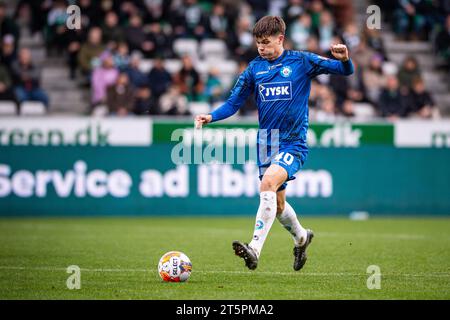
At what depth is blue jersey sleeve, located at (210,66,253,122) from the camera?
10.2 metres

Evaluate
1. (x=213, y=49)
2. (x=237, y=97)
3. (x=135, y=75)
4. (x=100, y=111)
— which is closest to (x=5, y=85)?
(x=100, y=111)

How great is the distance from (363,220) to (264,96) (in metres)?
9.68

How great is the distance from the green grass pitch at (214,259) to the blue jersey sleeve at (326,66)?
2128 mm

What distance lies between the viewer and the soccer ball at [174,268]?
30.0 feet

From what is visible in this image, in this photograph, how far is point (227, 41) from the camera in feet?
77.7

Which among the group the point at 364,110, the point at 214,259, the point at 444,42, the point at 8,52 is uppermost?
the point at 444,42

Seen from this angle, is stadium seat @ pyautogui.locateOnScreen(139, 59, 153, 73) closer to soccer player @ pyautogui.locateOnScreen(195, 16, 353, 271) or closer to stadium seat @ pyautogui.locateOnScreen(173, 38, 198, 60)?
stadium seat @ pyautogui.locateOnScreen(173, 38, 198, 60)

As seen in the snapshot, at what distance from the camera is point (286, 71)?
998 centimetres

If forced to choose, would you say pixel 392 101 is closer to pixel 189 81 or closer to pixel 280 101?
pixel 189 81

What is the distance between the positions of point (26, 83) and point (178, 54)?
13.6 ft

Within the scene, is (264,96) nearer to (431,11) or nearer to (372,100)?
(372,100)

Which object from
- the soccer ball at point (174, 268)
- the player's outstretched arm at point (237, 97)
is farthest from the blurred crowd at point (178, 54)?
the soccer ball at point (174, 268)

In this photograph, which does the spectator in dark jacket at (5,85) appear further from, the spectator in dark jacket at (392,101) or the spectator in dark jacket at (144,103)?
the spectator in dark jacket at (392,101)

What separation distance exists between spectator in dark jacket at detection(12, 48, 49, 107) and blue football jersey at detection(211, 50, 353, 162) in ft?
37.6
